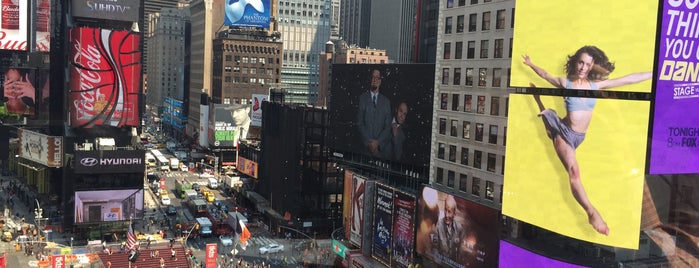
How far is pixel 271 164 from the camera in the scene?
106562 millimetres

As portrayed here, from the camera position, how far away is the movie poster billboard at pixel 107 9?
87.7 meters

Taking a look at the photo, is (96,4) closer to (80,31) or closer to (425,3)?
(80,31)

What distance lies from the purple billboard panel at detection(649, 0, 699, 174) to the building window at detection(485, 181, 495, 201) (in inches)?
666

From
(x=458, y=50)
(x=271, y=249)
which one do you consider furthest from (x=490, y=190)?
(x=271, y=249)

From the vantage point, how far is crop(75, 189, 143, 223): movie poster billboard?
8762 centimetres

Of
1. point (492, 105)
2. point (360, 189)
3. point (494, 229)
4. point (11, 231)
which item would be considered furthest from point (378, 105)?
point (11, 231)

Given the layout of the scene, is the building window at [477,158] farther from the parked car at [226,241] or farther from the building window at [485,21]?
the parked car at [226,241]

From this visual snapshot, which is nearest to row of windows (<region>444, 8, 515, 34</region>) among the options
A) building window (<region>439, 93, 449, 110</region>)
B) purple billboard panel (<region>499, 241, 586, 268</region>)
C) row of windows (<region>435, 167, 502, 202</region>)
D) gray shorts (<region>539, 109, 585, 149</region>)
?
building window (<region>439, 93, 449, 110</region>)

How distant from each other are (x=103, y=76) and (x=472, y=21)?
49.6 metres

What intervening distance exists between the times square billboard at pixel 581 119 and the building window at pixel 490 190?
6345 millimetres

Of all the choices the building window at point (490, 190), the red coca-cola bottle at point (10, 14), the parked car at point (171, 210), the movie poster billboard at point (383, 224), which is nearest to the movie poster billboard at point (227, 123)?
the parked car at point (171, 210)

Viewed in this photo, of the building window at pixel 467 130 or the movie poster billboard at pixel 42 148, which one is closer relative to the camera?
the building window at pixel 467 130

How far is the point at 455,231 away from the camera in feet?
203

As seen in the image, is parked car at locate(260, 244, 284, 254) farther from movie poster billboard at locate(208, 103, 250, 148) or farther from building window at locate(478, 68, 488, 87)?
movie poster billboard at locate(208, 103, 250, 148)
